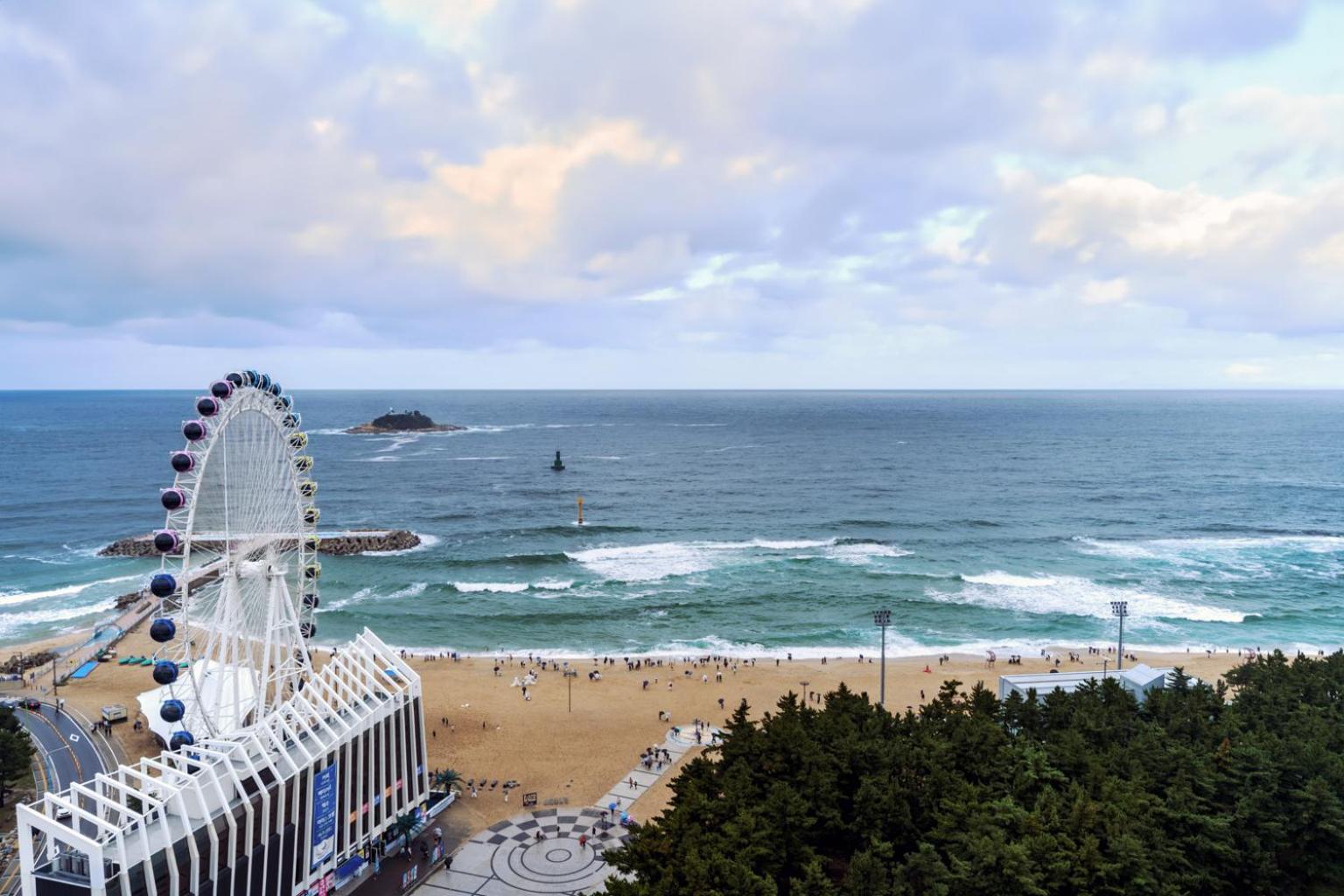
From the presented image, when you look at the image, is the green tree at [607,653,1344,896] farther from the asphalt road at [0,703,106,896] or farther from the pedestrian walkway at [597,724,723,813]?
the asphalt road at [0,703,106,896]

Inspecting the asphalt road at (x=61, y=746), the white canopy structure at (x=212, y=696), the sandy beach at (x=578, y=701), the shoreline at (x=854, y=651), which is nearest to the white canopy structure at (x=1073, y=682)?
the sandy beach at (x=578, y=701)

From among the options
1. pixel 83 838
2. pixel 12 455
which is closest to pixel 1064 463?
pixel 83 838

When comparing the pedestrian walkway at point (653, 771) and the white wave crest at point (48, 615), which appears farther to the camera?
the white wave crest at point (48, 615)

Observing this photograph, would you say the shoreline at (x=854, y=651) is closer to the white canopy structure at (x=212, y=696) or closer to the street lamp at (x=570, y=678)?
the street lamp at (x=570, y=678)

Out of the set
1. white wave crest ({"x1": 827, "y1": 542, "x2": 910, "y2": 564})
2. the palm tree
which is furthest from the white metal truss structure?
white wave crest ({"x1": 827, "y1": 542, "x2": 910, "y2": 564})

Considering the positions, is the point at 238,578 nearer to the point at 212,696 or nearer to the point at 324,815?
the point at 324,815

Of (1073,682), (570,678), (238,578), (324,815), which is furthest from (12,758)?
(1073,682)

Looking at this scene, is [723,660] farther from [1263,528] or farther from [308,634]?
[1263,528]
